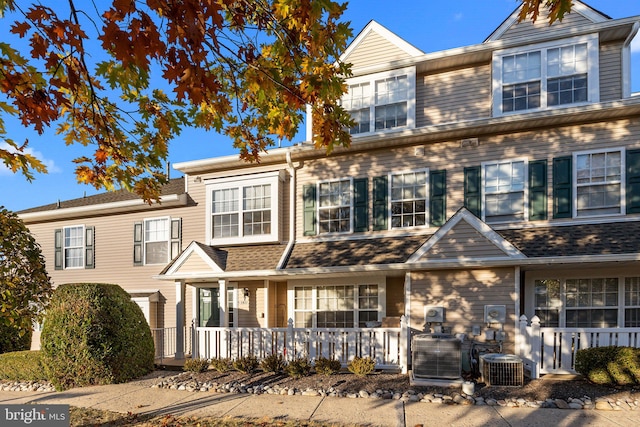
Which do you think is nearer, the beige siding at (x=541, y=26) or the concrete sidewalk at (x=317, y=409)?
the concrete sidewalk at (x=317, y=409)

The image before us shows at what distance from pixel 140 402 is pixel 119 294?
305cm

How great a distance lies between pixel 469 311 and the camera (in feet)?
29.6

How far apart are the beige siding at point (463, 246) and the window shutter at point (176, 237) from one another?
834 cm

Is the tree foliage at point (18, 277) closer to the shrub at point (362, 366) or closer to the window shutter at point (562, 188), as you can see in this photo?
the shrub at point (362, 366)

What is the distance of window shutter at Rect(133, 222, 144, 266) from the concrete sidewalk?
19.5 ft

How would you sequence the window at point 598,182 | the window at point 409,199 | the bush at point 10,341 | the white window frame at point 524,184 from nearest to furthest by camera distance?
the window at point 598,182, the white window frame at point 524,184, the window at point 409,199, the bush at point 10,341

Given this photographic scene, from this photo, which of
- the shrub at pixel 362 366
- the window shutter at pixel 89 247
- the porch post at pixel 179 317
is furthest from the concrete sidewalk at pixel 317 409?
the window shutter at pixel 89 247

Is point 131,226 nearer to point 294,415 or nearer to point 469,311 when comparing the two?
point 294,415

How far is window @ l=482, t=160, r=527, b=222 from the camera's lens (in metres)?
9.90

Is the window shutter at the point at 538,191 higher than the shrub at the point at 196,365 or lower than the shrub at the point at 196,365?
higher

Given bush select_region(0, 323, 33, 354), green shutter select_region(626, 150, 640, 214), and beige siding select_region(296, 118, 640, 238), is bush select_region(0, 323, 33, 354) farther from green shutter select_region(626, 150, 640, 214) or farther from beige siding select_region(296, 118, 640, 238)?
green shutter select_region(626, 150, 640, 214)

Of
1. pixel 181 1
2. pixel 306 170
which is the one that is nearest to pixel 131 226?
pixel 306 170

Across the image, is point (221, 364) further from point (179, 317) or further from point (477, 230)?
point (477, 230)

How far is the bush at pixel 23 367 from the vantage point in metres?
9.06
